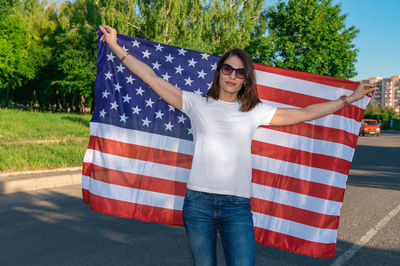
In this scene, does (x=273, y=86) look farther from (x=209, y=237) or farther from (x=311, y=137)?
(x=209, y=237)

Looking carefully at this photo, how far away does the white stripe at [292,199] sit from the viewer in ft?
11.9

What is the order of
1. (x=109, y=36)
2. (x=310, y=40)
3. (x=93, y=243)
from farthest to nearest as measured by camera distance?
(x=310, y=40)
(x=93, y=243)
(x=109, y=36)

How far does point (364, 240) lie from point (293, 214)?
208 cm

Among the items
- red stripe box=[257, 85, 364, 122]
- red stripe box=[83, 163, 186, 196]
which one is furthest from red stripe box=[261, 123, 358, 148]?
red stripe box=[83, 163, 186, 196]

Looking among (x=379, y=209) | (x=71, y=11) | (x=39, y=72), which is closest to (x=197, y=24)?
(x=71, y=11)

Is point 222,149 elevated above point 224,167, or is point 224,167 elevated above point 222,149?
point 222,149

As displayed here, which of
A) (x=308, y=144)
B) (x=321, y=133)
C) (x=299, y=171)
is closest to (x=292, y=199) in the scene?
(x=299, y=171)

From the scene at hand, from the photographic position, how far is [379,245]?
16.3 ft

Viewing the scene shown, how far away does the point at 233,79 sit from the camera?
2.58 m

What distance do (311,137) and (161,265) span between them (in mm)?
2007

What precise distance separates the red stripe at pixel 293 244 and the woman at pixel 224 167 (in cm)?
118

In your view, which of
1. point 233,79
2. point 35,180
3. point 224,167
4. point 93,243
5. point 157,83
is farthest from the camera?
point 35,180

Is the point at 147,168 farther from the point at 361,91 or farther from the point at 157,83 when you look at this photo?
the point at 361,91

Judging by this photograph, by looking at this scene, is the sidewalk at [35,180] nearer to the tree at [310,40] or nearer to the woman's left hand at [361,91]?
the woman's left hand at [361,91]
